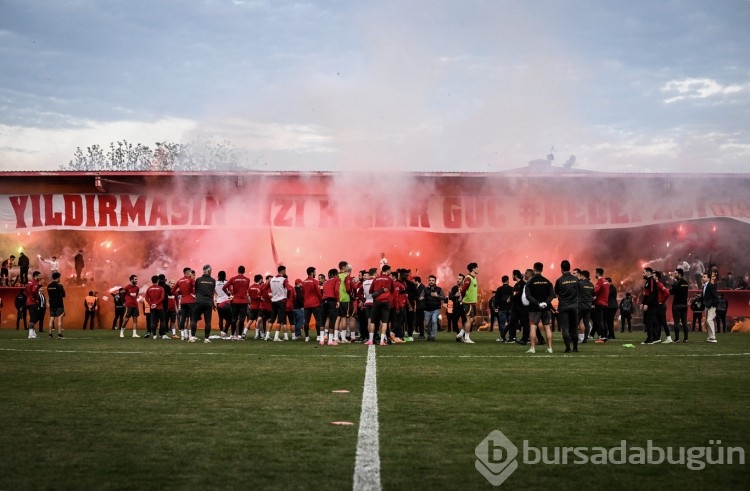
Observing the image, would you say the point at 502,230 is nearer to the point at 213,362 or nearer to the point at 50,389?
the point at 213,362

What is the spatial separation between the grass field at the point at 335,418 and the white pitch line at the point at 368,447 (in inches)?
3.3

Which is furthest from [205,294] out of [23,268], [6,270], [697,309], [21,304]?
[697,309]

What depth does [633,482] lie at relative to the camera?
214 inches

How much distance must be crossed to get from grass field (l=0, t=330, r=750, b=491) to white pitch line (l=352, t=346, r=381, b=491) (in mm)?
85

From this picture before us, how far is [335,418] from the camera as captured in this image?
794 centimetres

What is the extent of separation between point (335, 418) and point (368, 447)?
5.01 feet

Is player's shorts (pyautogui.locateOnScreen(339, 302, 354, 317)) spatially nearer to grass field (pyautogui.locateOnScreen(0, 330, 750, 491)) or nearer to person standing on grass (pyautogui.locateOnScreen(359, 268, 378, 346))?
person standing on grass (pyautogui.locateOnScreen(359, 268, 378, 346))

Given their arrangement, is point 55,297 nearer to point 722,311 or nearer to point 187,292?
point 187,292

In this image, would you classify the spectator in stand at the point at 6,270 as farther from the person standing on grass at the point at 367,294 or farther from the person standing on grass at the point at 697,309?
the person standing on grass at the point at 697,309

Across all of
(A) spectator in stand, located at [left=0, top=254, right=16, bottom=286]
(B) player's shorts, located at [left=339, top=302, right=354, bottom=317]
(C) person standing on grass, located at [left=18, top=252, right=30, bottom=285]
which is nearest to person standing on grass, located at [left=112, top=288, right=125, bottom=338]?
(C) person standing on grass, located at [left=18, top=252, right=30, bottom=285]

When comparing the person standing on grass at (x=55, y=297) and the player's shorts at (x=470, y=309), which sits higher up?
the person standing on grass at (x=55, y=297)

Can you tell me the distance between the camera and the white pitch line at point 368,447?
530cm

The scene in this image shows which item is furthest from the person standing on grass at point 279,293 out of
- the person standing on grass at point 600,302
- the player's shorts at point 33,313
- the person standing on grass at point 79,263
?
the person standing on grass at point 79,263

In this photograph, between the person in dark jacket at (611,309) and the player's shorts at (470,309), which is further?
the person in dark jacket at (611,309)
